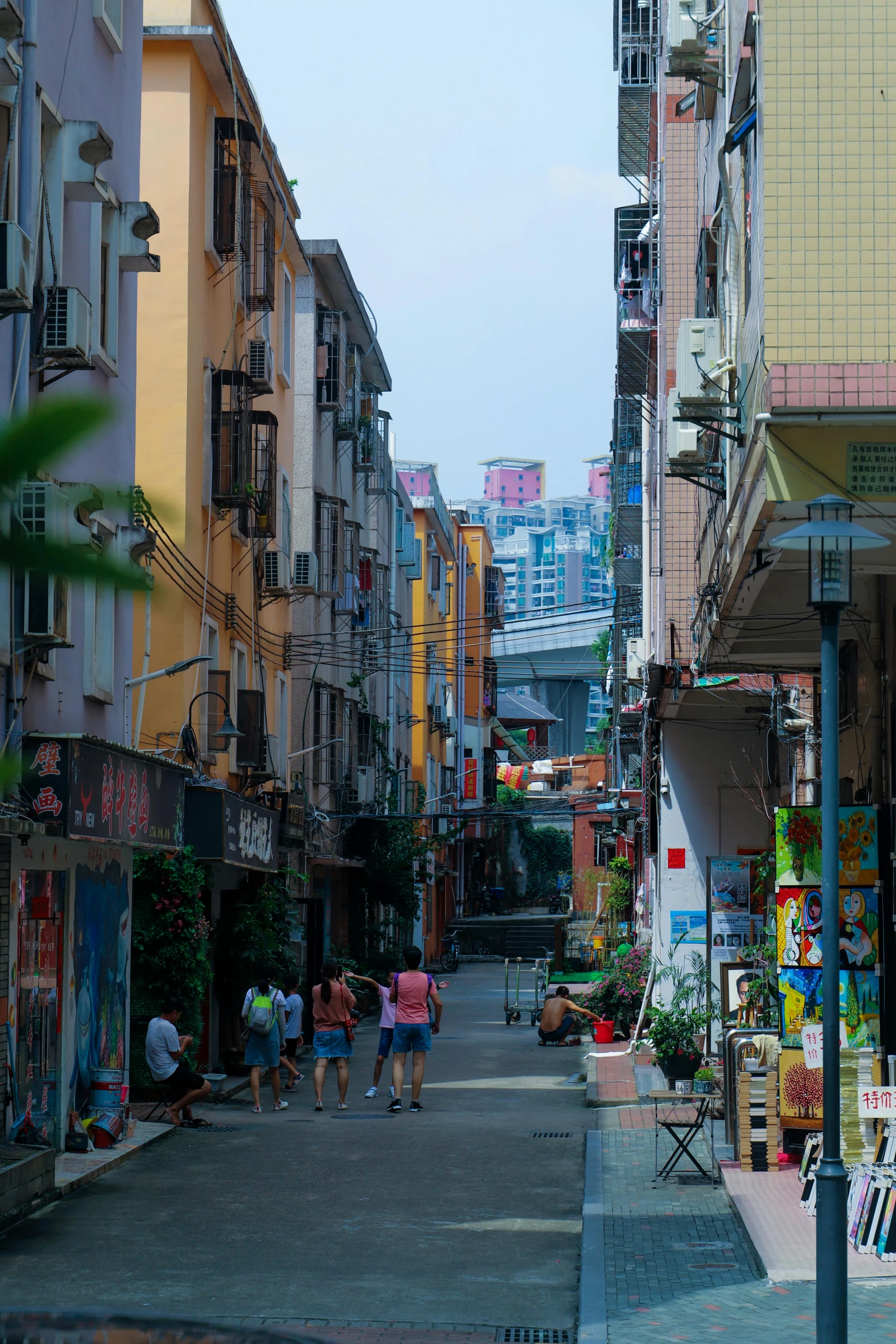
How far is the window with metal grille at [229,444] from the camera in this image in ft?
68.9

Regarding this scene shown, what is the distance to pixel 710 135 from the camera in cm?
1612

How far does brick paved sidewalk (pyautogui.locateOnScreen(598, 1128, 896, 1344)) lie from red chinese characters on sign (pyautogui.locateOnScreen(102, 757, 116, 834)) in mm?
4740

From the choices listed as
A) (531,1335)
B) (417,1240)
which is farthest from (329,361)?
(531,1335)

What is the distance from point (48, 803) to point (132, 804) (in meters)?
2.30

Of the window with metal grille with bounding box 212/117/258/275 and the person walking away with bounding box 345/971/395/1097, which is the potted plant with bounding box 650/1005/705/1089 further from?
the window with metal grille with bounding box 212/117/258/275

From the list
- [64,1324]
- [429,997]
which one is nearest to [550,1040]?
[429,997]

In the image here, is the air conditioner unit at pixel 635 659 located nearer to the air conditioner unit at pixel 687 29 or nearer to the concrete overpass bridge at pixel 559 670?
the air conditioner unit at pixel 687 29

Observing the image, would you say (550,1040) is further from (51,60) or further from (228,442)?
(51,60)

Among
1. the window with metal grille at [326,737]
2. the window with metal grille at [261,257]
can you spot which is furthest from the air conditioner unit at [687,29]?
the window with metal grille at [326,737]

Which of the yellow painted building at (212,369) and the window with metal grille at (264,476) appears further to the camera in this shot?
the window with metal grille at (264,476)

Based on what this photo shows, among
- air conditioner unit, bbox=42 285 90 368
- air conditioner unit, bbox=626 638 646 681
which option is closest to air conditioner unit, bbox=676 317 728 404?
air conditioner unit, bbox=42 285 90 368

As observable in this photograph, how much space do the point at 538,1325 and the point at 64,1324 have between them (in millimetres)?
7120

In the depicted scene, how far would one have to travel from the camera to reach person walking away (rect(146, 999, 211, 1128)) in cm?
1622

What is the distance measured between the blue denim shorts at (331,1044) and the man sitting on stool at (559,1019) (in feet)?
25.0
